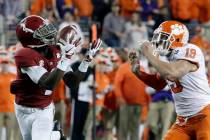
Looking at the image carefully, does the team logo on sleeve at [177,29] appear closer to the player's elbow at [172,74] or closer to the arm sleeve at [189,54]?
the arm sleeve at [189,54]

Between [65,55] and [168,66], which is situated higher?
[65,55]

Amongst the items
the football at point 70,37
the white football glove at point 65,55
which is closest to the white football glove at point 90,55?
the football at point 70,37

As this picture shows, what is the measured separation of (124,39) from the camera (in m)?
15.6

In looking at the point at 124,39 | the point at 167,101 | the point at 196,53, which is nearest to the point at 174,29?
the point at 196,53

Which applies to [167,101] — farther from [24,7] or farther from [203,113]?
[203,113]

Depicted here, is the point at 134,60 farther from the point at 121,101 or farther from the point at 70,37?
the point at 121,101

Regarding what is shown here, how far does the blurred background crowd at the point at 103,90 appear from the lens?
12.8 metres

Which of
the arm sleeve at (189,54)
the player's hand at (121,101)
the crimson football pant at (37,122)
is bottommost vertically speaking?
the player's hand at (121,101)

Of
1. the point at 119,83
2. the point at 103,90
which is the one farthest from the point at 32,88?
the point at 103,90

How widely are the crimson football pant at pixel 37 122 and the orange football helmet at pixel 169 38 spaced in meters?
1.22

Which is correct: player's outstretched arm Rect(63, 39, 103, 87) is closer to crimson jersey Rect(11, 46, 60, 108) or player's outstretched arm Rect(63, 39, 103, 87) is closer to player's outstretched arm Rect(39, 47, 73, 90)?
crimson jersey Rect(11, 46, 60, 108)

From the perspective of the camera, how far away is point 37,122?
8.09 meters

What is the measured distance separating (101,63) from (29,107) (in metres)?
5.36

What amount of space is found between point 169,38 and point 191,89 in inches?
21.5
